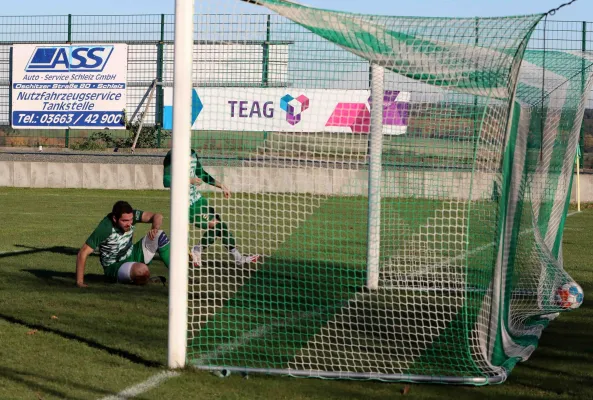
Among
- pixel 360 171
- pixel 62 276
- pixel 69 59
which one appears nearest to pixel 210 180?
pixel 360 171

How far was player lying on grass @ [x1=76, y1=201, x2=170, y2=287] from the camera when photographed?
9477mm

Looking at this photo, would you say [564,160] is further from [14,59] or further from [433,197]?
[14,59]

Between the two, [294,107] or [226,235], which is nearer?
[294,107]

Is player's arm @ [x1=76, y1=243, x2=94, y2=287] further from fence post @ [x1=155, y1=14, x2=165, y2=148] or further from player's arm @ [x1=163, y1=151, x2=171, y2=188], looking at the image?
fence post @ [x1=155, y1=14, x2=165, y2=148]

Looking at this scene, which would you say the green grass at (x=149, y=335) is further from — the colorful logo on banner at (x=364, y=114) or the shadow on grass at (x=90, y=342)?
the colorful logo on banner at (x=364, y=114)

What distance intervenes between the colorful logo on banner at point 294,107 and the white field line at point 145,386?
1970mm

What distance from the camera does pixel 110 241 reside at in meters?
9.62

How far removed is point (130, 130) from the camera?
25.2m

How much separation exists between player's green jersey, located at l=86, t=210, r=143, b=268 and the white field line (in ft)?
11.6

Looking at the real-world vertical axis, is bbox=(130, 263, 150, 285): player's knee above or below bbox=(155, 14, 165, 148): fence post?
below

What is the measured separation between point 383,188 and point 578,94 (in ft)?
8.45

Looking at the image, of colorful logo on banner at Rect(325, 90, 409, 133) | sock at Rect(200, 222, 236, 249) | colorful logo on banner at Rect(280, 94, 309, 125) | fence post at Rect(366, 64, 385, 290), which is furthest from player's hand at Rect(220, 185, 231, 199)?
fence post at Rect(366, 64, 385, 290)

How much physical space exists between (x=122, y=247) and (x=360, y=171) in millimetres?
2857

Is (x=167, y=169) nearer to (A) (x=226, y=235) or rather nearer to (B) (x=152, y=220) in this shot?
A: (B) (x=152, y=220)
